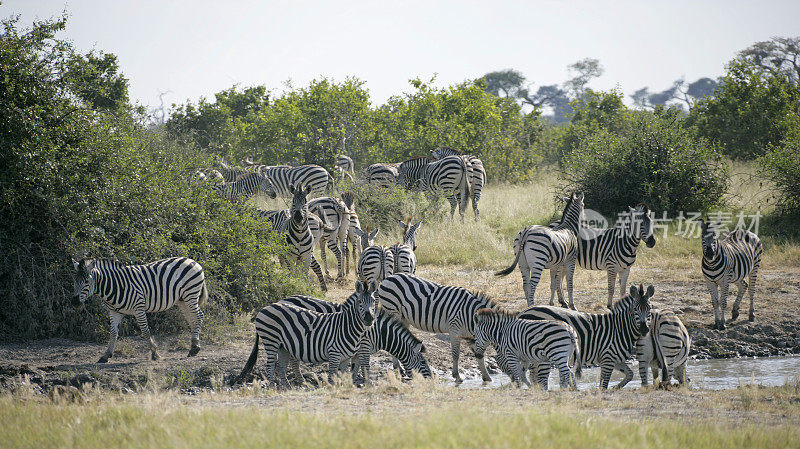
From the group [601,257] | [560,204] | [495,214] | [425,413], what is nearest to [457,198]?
[495,214]

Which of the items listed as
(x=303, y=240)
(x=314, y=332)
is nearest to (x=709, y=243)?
(x=314, y=332)

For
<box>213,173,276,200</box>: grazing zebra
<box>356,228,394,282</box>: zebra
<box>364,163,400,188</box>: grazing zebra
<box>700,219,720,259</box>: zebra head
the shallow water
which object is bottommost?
the shallow water

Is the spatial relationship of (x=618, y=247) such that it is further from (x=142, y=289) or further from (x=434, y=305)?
(x=142, y=289)

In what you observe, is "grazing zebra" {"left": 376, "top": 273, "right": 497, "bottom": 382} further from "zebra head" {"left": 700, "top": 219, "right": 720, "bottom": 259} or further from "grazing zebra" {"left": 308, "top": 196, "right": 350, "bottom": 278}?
"grazing zebra" {"left": 308, "top": 196, "right": 350, "bottom": 278}

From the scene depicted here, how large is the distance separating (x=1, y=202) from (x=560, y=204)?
12.9 meters

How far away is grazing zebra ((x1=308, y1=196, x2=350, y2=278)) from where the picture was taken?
567 inches

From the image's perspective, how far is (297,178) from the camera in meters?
20.2

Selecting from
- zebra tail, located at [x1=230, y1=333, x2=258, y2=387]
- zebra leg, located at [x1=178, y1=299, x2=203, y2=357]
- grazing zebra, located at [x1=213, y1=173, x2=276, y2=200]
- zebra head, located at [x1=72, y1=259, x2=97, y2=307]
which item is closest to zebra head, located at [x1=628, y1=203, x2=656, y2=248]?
zebra tail, located at [x1=230, y1=333, x2=258, y2=387]

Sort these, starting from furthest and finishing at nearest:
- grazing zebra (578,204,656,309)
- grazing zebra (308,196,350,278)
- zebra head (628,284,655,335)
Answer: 1. grazing zebra (308,196,350,278)
2. grazing zebra (578,204,656,309)
3. zebra head (628,284,655,335)

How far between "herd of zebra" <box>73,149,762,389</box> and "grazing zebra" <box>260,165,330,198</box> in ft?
28.0

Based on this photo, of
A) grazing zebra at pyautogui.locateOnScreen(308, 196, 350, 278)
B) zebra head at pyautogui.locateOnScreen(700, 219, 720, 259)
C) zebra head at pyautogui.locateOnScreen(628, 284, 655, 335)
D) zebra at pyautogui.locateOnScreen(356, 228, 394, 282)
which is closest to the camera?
zebra head at pyautogui.locateOnScreen(628, 284, 655, 335)

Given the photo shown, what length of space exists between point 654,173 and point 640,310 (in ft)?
32.7

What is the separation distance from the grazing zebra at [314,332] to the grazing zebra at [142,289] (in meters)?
1.55

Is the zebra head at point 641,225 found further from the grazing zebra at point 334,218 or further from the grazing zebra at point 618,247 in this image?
the grazing zebra at point 334,218
